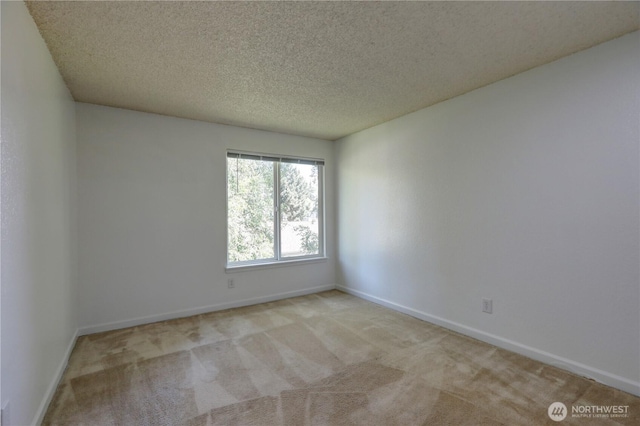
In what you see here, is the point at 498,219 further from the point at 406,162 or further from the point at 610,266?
the point at 406,162

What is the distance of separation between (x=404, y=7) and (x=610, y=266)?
82.6 inches

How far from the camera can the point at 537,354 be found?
230 cm

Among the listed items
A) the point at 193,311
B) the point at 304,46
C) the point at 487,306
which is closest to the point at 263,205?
the point at 193,311

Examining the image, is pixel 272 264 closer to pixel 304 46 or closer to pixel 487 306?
pixel 487 306

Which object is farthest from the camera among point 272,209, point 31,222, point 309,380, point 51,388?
point 272,209

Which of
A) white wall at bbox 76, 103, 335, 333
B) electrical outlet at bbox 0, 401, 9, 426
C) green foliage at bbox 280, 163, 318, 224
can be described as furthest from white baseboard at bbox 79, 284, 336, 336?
electrical outlet at bbox 0, 401, 9, 426

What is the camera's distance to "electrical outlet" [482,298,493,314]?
8.59 ft

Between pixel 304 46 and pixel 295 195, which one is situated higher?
pixel 304 46

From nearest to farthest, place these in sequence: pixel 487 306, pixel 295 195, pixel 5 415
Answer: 1. pixel 5 415
2. pixel 487 306
3. pixel 295 195

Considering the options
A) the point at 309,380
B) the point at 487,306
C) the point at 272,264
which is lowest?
the point at 309,380

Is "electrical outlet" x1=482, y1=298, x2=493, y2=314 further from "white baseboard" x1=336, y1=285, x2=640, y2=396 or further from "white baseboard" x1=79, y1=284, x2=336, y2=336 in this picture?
"white baseboard" x1=79, y1=284, x2=336, y2=336

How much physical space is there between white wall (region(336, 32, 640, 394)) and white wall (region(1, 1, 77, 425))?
3088mm

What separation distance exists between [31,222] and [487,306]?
131 inches

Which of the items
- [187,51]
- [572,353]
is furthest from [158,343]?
[572,353]
